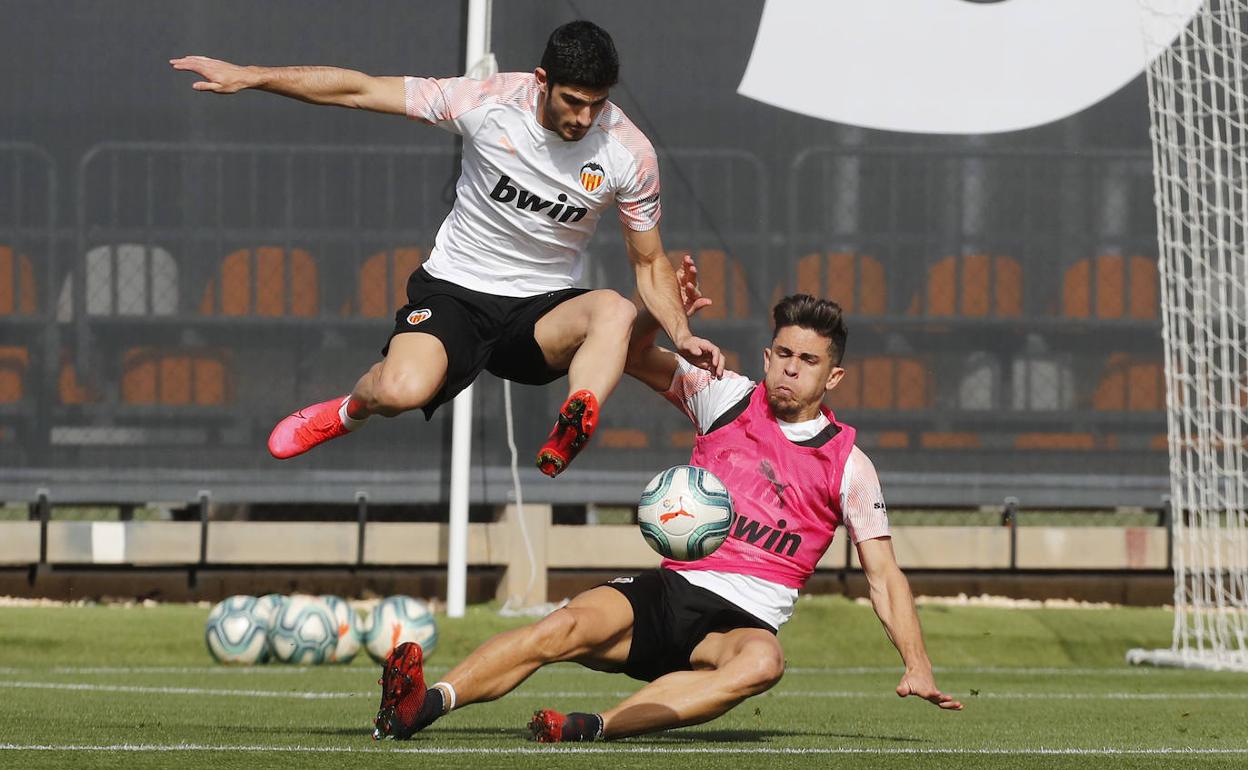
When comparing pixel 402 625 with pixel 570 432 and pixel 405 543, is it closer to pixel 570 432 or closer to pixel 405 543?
pixel 405 543

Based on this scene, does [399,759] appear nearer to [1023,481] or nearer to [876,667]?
[876,667]

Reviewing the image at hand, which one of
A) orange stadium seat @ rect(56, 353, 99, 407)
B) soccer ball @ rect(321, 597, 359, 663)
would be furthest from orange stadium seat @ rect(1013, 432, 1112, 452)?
orange stadium seat @ rect(56, 353, 99, 407)

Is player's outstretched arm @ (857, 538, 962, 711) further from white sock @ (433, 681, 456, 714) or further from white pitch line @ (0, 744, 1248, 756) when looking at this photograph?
white sock @ (433, 681, 456, 714)

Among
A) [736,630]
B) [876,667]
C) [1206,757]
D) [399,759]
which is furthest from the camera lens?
[876,667]

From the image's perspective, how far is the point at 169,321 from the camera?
1112 cm

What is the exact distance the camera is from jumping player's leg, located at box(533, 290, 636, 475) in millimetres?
5840

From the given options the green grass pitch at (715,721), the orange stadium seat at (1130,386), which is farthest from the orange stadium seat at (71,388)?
the orange stadium seat at (1130,386)

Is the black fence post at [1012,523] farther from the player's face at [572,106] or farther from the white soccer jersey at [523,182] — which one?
the player's face at [572,106]

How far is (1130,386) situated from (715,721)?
5.16 meters

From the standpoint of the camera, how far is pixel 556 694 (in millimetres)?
8688

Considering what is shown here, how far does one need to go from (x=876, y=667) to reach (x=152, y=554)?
431cm

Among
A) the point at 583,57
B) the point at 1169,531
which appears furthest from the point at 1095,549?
the point at 583,57

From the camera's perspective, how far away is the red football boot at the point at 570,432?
228 inches

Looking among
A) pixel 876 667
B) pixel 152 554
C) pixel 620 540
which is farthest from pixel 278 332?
pixel 876 667
